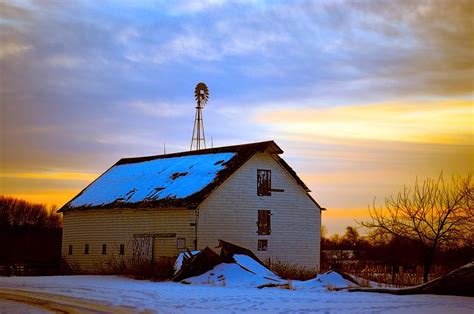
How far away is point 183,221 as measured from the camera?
120ft

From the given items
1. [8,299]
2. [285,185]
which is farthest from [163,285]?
[285,185]

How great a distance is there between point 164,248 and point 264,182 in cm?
672

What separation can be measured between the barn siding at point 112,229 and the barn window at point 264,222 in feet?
13.9

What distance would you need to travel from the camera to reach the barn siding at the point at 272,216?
36.9m

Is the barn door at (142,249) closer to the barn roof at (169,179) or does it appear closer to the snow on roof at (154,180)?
the barn roof at (169,179)

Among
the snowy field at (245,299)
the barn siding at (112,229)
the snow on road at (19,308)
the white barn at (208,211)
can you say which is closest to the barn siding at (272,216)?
the white barn at (208,211)

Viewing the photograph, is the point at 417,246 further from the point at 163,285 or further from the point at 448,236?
the point at 163,285

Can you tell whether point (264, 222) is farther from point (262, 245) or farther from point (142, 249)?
point (142, 249)

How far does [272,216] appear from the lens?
129 ft

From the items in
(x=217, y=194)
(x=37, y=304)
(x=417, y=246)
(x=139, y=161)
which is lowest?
(x=37, y=304)

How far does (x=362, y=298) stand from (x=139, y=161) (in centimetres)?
3025

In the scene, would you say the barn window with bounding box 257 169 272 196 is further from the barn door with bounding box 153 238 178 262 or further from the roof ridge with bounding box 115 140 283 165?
the barn door with bounding box 153 238 178 262

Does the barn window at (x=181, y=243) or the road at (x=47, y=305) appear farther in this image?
the barn window at (x=181, y=243)

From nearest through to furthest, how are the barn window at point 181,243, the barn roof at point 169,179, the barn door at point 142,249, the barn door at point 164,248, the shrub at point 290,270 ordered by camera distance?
the shrub at point 290,270 → the barn window at point 181,243 → the barn door at point 164,248 → the barn roof at point 169,179 → the barn door at point 142,249
